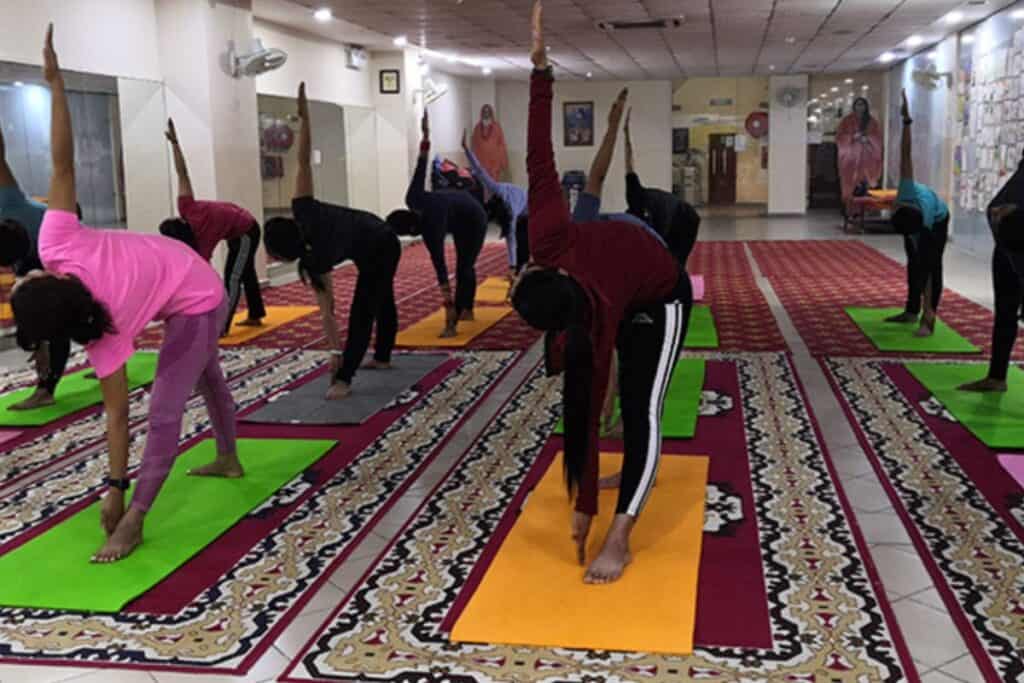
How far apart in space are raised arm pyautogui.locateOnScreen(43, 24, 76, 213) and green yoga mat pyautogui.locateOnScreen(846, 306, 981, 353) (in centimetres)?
512

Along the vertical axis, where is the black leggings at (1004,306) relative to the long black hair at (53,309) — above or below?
below

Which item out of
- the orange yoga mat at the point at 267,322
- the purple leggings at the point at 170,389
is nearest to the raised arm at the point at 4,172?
the purple leggings at the point at 170,389

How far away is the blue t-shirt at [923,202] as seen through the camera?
22.2ft

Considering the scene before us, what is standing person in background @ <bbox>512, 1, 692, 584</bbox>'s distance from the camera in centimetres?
269

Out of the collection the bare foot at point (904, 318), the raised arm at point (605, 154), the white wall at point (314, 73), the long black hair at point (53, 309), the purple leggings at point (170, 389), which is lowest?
the bare foot at point (904, 318)

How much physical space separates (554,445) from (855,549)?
160cm

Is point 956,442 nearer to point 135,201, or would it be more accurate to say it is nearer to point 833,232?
point 135,201

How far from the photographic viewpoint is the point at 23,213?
16.8ft

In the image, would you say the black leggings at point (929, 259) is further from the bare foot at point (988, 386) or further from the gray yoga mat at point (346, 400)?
the gray yoga mat at point (346, 400)

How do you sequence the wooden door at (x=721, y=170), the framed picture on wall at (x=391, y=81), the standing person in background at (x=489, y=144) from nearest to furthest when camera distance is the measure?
the framed picture on wall at (x=391, y=81)
the standing person in background at (x=489, y=144)
the wooden door at (x=721, y=170)

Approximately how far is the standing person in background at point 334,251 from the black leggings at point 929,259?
365cm

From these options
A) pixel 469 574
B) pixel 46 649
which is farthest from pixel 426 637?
pixel 46 649

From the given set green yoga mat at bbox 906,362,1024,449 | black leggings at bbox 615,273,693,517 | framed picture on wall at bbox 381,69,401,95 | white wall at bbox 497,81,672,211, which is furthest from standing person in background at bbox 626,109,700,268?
white wall at bbox 497,81,672,211

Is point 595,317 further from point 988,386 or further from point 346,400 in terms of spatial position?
point 988,386
